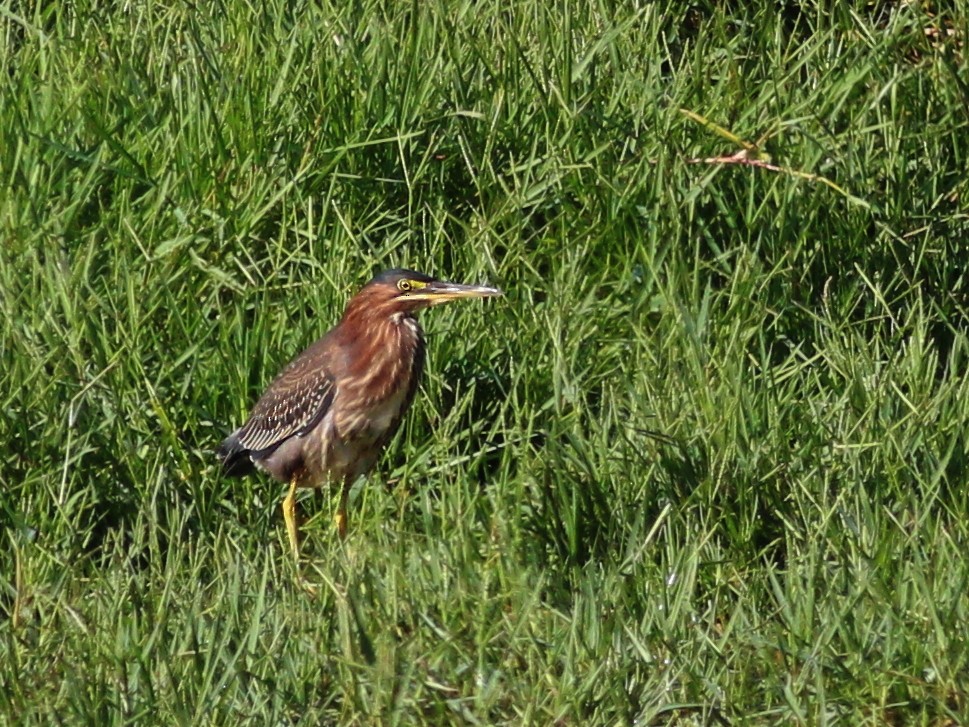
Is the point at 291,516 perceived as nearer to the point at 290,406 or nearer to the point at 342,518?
the point at 342,518

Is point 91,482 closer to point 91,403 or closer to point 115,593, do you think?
point 91,403

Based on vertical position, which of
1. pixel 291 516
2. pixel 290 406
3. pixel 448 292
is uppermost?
pixel 448 292

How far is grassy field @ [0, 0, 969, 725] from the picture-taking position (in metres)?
4.87

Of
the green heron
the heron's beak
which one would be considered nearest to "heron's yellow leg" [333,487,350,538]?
the green heron

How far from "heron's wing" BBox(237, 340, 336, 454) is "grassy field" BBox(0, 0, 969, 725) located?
10cm

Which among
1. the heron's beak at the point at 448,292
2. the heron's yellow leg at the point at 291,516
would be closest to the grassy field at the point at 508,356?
the heron's yellow leg at the point at 291,516

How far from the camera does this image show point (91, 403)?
6.00 metres

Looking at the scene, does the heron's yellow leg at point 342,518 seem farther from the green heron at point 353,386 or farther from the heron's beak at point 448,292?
the heron's beak at point 448,292

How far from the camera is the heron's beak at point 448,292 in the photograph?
6246mm

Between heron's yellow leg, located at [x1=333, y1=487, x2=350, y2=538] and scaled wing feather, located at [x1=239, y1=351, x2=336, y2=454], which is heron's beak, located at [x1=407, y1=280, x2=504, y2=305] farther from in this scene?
heron's yellow leg, located at [x1=333, y1=487, x2=350, y2=538]

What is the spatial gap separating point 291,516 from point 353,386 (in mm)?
661

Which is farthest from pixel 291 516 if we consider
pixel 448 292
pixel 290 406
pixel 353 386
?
pixel 448 292

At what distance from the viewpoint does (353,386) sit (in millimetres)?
6691

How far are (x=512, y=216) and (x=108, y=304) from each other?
1434 mm
